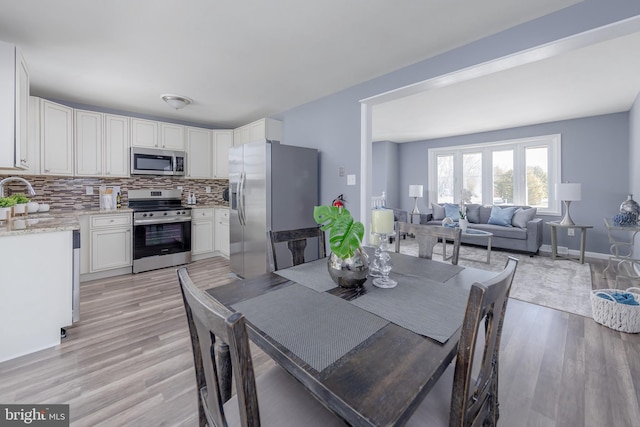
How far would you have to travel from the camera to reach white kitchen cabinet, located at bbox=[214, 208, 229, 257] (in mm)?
4719

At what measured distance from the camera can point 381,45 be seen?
2.38 m

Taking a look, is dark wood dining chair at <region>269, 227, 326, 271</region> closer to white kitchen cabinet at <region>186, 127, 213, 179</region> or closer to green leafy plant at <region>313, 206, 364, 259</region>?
green leafy plant at <region>313, 206, 364, 259</region>

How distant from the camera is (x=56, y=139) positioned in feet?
11.3

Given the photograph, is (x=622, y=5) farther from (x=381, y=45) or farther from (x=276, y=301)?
(x=276, y=301)

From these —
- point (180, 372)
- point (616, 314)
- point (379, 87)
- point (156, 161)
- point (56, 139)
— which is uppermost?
point (379, 87)

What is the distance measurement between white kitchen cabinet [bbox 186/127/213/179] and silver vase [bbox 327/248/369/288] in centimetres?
412

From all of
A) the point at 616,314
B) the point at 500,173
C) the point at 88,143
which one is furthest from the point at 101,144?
the point at 500,173

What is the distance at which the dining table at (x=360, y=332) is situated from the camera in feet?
2.14

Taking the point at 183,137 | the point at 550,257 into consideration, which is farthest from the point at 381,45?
the point at 550,257

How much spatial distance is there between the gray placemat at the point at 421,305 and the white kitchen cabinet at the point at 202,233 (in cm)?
380

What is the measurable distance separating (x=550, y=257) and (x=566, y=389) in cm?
397

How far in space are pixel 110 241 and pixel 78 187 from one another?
1.00m

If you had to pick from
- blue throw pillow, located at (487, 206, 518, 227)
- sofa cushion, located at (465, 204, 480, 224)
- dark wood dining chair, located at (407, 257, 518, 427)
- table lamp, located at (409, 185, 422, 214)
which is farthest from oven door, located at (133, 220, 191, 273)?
blue throw pillow, located at (487, 206, 518, 227)

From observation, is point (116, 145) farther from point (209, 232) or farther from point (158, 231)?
point (209, 232)
